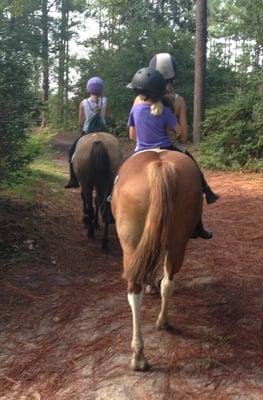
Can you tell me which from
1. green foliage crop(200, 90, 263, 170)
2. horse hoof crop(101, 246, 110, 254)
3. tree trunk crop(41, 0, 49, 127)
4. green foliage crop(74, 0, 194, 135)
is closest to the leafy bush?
horse hoof crop(101, 246, 110, 254)

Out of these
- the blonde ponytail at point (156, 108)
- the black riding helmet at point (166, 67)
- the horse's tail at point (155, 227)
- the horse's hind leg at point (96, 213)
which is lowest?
the horse's hind leg at point (96, 213)

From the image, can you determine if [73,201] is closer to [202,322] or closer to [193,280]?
[193,280]

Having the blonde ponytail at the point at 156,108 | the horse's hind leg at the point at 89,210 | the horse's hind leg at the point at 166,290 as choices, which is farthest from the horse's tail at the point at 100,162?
the horse's hind leg at the point at 166,290

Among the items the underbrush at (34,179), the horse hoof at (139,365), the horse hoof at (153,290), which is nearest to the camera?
the horse hoof at (139,365)

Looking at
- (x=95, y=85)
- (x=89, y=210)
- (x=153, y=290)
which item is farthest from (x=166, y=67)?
(x=89, y=210)

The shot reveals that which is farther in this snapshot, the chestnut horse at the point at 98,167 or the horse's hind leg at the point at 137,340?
the chestnut horse at the point at 98,167

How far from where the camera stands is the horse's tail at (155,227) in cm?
380

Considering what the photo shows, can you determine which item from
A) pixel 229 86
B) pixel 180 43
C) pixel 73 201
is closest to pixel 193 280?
pixel 73 201

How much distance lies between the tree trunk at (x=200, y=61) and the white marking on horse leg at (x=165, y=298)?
13.7 meters

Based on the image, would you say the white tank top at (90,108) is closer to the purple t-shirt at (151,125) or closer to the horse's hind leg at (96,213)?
the horse's hind leg at (96,213)

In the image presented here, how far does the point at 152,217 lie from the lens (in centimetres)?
380

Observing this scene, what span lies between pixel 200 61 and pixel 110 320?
14071 millimetres

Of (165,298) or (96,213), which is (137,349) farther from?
(96,213)

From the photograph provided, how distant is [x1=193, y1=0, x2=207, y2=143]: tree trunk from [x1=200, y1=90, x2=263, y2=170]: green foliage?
1692 millimetres
